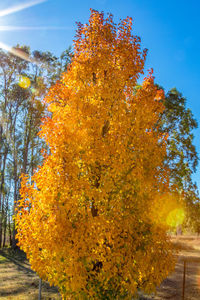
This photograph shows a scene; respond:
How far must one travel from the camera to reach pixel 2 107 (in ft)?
83.3

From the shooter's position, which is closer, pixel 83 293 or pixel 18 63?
pixel 83 293

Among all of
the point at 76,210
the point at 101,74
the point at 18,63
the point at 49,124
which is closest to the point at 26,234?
the point at 76,210

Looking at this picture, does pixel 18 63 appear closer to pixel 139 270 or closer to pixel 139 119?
pixel 139 119

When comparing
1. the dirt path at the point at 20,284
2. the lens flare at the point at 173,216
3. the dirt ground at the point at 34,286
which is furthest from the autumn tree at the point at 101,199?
the dirt path at the point at 20,284

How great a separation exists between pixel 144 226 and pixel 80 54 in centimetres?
497

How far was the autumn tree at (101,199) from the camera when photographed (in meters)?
6.10

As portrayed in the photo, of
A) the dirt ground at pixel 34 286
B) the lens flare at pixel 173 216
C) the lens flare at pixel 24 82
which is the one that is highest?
the lens flare at pixel 24 82

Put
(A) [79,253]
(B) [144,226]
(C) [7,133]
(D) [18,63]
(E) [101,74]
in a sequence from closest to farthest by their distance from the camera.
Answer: (A) [79,253] < (B) [144,226] < (E) [101,74] < (D) [18,63] < (C) [7,133]

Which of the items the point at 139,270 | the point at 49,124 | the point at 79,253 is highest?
the point at 49,124

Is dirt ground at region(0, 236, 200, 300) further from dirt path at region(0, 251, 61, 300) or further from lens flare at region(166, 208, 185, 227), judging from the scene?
lens flare at region(166, 208, 185, 227)

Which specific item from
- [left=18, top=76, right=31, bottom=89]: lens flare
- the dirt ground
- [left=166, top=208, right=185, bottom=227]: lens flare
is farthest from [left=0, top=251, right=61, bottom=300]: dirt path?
[left=18, top=76, right=31, bottom=89]: lens flare

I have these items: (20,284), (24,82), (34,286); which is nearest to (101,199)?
(34,286)

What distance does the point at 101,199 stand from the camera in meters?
6.30

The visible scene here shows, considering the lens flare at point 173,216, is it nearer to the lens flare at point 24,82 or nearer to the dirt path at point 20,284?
the dirt path at point 20,284
